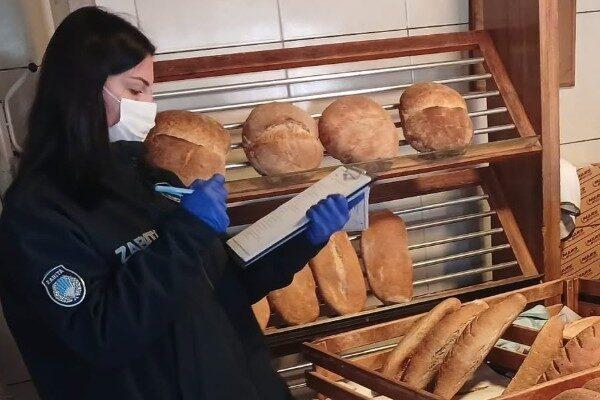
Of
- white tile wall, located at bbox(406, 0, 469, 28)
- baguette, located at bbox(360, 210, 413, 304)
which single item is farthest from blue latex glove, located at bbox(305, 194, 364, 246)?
white tile wall, located at bbox(406, 0, 469, 28)

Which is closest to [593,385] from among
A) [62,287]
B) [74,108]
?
[62,287]

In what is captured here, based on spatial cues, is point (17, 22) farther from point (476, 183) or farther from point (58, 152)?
point (476, 183)

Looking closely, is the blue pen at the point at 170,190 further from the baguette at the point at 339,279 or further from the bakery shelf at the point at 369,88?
the baguette at the point at 339,279

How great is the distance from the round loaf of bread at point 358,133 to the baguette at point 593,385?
2.09ft

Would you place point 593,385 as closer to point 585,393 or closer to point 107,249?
point 585,393

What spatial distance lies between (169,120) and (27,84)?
51 centimetres

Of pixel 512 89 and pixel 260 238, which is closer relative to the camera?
pixel 260 238

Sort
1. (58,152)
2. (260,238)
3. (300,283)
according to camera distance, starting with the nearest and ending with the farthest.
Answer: (58,152) → (260,238) → (300,283)

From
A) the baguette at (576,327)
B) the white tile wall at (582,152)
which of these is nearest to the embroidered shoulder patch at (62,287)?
the baguette at (576,327)

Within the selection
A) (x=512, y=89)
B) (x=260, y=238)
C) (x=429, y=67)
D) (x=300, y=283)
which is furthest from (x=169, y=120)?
(x=512, y=89)

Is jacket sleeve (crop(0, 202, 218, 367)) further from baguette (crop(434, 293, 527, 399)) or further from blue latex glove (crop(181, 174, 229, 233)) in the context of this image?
baguette (crop(434, 293, 527, 399))

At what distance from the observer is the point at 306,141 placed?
130 centimetres

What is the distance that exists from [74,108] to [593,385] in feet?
3.33

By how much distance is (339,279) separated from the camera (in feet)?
4.81
